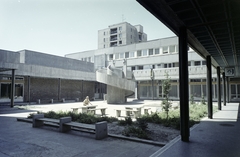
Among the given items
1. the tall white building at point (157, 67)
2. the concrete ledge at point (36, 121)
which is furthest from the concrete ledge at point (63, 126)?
the tall white building at point (157, 67)

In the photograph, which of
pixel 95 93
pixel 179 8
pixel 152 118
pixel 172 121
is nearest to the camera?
pixel 179 8

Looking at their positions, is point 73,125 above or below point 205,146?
above

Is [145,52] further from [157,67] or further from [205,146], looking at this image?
[205,146]

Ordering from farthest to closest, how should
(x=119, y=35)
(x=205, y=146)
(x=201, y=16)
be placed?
(x=119, y=35) < (x=201, y=16) < (x=205, y=146)

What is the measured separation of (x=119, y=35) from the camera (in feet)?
223

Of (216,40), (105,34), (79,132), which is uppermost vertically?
(105,34)

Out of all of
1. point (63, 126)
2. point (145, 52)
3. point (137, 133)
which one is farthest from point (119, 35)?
point (137, 133)

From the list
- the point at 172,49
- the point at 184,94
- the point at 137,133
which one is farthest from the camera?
the point at 172,49

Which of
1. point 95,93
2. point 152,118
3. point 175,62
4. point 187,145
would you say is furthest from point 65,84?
point 187,145

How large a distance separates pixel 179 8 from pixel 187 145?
182 inches

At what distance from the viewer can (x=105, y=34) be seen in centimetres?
7250

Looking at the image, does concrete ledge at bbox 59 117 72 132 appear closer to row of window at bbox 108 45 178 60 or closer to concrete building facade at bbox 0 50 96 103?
concrete building facade at bbox 0 50 96 103

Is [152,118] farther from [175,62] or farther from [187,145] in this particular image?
[175,62]

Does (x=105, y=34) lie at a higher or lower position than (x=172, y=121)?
higher
